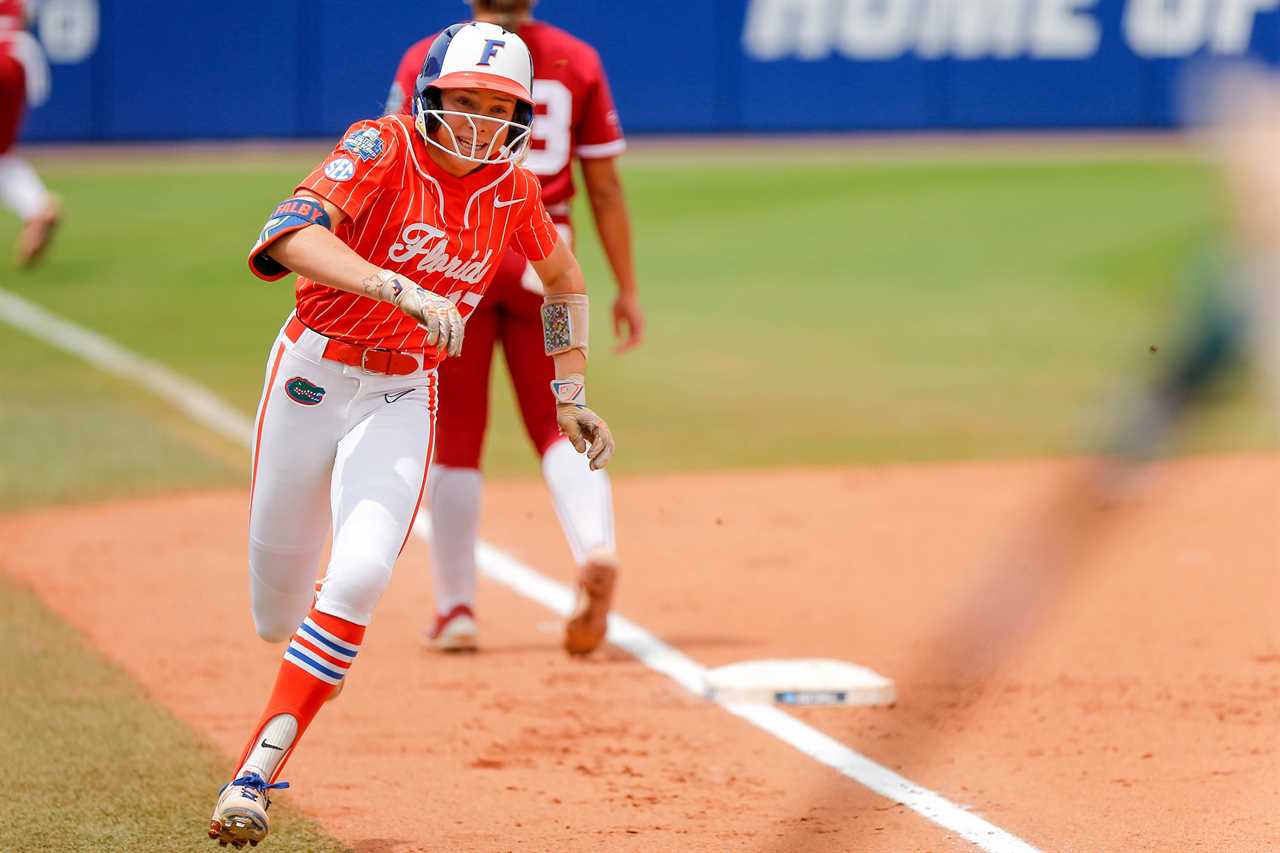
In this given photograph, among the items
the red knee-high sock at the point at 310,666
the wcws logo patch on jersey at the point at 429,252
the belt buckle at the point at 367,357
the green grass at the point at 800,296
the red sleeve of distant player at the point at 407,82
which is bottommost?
the green grass at the point at 800,296

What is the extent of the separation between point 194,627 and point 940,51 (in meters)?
18.6

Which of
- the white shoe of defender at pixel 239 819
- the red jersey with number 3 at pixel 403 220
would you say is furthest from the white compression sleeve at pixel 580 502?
the white shoe of defender at pixel 239 819

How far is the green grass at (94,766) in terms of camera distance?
176 inches

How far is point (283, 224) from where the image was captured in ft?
14.0

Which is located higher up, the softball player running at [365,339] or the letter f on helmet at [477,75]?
the letter f on helmet at [477,75]

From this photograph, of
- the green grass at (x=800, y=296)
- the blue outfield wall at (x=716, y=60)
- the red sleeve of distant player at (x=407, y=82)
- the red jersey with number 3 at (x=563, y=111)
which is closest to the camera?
the red sleeve of distant player at (x=407, y=82)

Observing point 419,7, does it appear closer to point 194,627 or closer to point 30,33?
point 30,33

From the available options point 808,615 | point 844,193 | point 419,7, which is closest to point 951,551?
A: point 808,615

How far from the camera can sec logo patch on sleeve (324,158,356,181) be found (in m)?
4.39

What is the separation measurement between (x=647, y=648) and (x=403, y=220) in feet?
8.35

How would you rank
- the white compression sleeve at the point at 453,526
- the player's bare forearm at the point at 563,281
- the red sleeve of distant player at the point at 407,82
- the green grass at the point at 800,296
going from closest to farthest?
the player's bare forearm at the point at 563,281
the red sleeve of distant player at the point at 407,82
the white compression sleeve at the point at 453,526
the green grass at the point at 800,296

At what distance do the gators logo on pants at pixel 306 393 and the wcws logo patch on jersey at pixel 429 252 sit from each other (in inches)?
15.0

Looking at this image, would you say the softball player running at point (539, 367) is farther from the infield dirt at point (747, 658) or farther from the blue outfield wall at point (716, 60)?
the blue outfield wall at point (716, 60)

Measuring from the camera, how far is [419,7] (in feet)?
75.5
